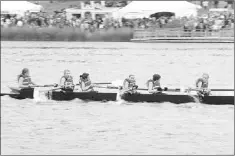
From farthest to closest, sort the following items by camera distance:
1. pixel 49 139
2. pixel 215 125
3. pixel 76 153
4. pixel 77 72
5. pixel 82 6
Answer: pixel 82 6, pixel 77 72, pixel 215 125, pixel 49 139, pixel 76 153

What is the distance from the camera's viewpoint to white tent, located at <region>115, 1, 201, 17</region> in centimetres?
5741

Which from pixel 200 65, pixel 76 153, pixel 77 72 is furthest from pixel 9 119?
pixel 200 65

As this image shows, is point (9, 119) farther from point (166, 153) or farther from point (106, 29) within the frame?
point (106, 29)

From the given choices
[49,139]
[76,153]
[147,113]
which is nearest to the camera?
[76,153]

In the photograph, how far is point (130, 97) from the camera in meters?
31.7

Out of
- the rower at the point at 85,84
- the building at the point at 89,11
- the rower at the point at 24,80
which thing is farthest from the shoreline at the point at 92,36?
the rower at the point at 85,84

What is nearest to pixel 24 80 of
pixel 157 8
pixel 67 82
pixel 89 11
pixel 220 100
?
pixel 67 82

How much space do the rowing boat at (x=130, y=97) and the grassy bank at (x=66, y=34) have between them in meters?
25.0

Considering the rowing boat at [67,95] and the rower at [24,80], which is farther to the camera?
the rower at [24,80]

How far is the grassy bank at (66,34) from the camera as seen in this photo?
5731cm

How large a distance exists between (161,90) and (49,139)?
6636 millimetres

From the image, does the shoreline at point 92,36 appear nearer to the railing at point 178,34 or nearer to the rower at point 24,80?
the railing at point 178,34

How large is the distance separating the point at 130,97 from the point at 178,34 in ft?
85.5

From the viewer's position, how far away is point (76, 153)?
946 inches
